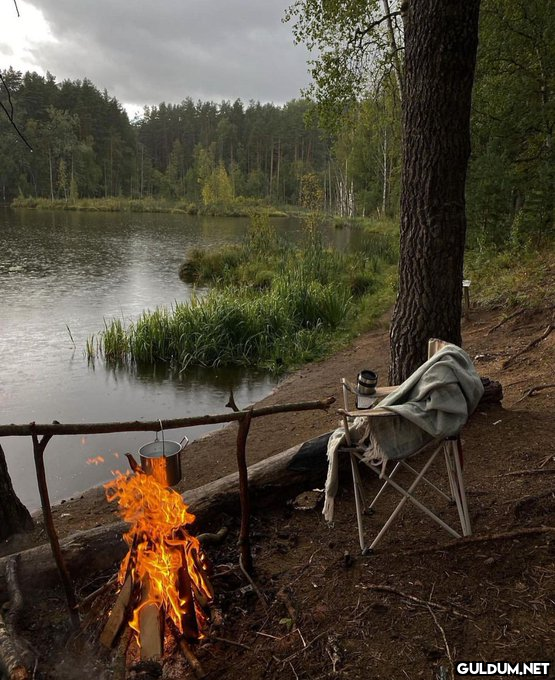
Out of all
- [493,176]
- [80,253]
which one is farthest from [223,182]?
[493,176]

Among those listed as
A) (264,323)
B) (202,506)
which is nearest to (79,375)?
(264,323)

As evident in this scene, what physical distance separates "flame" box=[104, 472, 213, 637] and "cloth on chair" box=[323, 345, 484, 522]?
0.97 m

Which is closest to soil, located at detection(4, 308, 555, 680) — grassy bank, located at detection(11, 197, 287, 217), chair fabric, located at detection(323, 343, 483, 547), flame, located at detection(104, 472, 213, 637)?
flame, located at detection(104, 472, 213, 637)

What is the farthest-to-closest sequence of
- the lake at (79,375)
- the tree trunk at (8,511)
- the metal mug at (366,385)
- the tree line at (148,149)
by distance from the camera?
the tree line at (148,149) → the lake at (79,375) → the tree trunk at (8,511) → the metal mug at (366,385)

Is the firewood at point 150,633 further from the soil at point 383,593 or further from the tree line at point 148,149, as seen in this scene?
the tree line at point 148,149

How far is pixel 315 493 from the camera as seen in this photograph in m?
3.37

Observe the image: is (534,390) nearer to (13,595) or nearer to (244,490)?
(244,490)

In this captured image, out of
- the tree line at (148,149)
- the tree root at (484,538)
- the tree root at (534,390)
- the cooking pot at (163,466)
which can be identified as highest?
the tree line at (148,149)

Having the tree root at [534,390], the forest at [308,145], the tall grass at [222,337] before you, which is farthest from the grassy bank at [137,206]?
the tree root at [534,390]

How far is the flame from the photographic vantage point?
7.51ft

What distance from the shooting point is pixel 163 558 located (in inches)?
91.7

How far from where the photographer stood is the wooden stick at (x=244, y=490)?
7.97ft

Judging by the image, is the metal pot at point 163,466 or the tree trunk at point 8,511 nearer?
the metal pot at point 163,466

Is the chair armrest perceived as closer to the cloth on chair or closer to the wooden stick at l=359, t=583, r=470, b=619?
the cloth on chair
